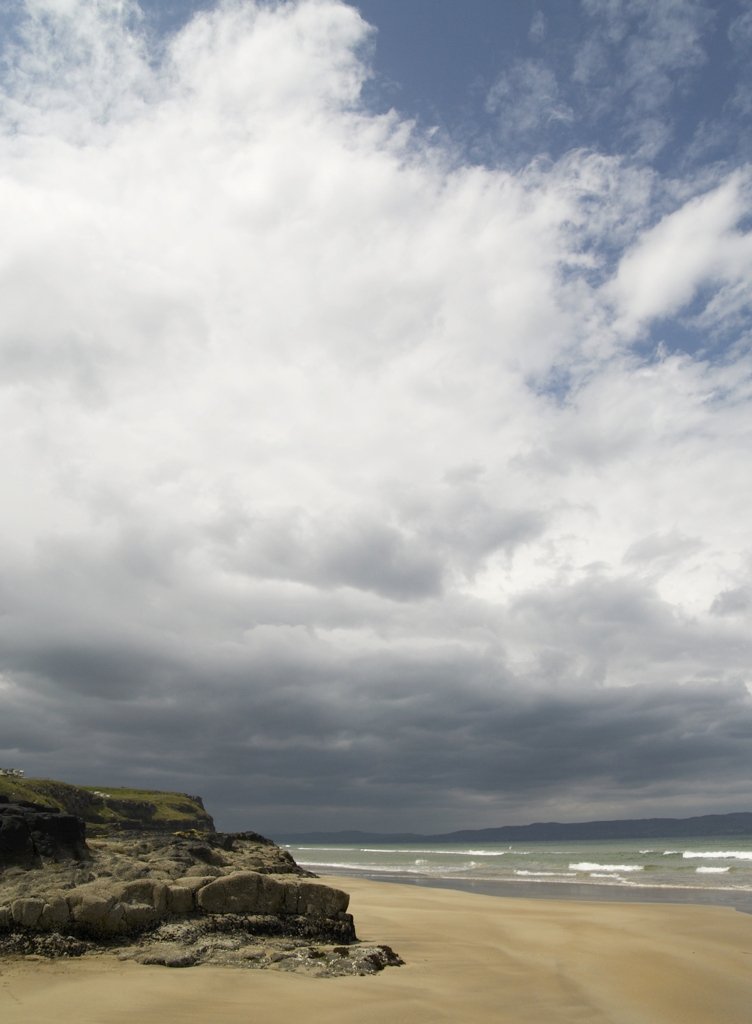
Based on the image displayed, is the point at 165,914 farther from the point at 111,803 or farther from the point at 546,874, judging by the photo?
the point at 111,803

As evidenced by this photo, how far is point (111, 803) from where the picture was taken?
114 metres

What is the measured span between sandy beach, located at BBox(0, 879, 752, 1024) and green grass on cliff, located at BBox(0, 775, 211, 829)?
72964 millimetres

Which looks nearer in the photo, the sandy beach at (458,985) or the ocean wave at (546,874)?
the sandy beach at (458,985)

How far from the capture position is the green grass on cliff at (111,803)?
9069 centimetres

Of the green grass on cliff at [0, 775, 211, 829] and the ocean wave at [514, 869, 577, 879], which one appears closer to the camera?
the ocean wave at [514, 869, 577, 879]

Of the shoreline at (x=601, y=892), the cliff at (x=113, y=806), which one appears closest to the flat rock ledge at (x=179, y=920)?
Result: the shoreline at (x=601, y=892)

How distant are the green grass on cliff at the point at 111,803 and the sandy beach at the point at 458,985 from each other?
2873 inches

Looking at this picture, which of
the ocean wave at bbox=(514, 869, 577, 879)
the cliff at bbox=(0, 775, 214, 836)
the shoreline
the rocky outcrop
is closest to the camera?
the rocky outcrop

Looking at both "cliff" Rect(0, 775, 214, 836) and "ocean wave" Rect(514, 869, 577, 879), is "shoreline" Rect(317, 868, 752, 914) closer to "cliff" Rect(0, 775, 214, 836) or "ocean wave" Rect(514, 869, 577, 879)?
"ocean wave" Rect(514, 869, 577, 879)

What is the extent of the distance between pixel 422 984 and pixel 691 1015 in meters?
5.53

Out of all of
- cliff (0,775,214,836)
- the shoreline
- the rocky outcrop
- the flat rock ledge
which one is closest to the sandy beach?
the flat rock ledge

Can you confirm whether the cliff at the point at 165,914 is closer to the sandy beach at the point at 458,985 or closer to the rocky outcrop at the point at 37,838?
the rocky outcrop at the point at 37,838

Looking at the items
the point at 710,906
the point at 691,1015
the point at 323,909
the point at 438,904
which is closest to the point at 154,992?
the point at 323,909

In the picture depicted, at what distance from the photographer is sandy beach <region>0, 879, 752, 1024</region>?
12242 mm
